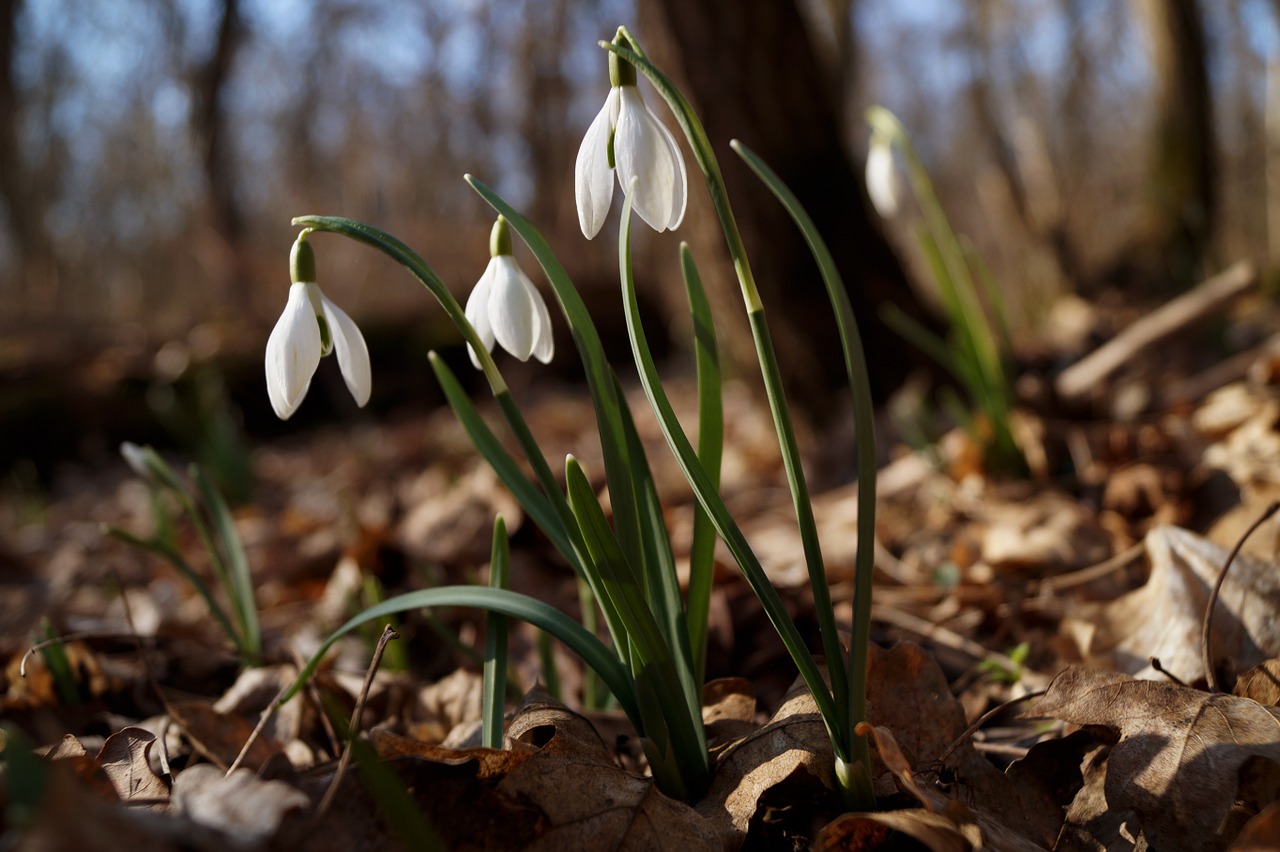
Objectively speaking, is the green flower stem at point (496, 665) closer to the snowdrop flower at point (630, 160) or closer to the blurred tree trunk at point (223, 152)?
the snowdrop flower at point (630, 160)

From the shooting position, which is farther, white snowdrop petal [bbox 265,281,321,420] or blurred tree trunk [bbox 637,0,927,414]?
blurred tree trunk [bbox 637,0,927,414]

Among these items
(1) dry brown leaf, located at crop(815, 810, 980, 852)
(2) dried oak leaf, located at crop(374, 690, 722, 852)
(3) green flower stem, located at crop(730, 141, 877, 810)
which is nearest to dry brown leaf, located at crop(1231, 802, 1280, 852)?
(1) dry brown leaf, located at crop(815, 810, 980, 852)

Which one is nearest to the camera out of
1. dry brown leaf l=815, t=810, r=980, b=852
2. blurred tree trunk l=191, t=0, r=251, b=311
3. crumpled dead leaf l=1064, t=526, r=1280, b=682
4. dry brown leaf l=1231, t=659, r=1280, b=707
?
dry brown leaf l=815, t=810, r=980, b=852

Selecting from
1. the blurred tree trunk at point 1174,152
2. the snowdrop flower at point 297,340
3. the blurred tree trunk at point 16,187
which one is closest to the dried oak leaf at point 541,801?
the snowdrop flower at point 297,340

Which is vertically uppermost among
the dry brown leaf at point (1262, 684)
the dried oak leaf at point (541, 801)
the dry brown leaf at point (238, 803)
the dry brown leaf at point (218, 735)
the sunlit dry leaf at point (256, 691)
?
the dry brown leaf at point (238, 803)

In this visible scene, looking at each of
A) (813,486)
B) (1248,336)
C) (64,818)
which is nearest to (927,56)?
(1248,336)

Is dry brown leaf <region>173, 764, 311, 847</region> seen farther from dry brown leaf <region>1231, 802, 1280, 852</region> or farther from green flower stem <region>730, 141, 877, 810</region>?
dry brown leaf <region>1231, 802, 1280, 852</region>

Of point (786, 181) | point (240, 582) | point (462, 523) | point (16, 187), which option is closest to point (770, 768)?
point (240, 582)
